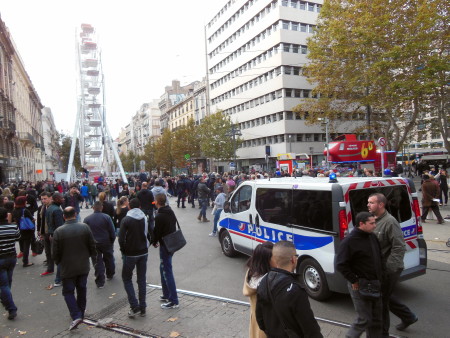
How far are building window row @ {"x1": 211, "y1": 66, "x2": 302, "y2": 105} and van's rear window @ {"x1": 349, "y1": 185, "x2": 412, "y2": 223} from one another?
126 feet

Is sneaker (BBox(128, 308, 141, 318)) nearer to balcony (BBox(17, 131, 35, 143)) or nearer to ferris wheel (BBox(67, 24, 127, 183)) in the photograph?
ferris wheel (BBox(67, 24, 127, 183))

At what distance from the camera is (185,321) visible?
4.76 m

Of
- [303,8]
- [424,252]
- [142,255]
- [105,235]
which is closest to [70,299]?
[142,255]

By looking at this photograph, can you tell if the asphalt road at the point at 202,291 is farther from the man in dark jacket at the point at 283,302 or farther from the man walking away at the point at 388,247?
the man in dark jacket at the point at 283,302

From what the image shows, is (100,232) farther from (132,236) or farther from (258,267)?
(258,267)

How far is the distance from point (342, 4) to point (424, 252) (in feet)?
87.0

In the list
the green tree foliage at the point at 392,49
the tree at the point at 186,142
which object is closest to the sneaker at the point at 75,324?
the green tree foliage at the point at 392,49

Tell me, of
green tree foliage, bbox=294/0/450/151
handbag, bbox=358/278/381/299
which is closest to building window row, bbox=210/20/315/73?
green tree foliage, bbox=294/0/450/151

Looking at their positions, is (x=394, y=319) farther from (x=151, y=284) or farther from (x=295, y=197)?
(x=151, y=284)

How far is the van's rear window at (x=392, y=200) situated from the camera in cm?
490

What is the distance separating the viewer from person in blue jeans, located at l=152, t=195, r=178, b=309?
511 centimetres

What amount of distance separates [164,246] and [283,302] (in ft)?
10.0

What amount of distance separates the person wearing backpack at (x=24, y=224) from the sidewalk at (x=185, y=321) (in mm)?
3942

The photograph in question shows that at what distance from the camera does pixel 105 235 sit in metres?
6.46
